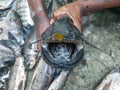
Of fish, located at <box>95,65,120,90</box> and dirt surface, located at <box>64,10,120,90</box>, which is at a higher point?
fish, located at <box>95,65,120,90</box>

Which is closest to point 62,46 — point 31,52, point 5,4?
point 31,52

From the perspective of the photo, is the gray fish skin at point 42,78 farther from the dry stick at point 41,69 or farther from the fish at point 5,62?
the fish at point 5,62

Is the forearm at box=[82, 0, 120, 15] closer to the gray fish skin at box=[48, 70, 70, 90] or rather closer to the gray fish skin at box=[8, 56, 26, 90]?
the gray fish skin at box=[48, 70, 70, 90]

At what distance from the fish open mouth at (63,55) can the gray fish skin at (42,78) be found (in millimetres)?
578

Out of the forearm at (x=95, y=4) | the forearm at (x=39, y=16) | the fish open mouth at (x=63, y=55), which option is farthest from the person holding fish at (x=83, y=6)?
the fish open mouth at (x=63, y=55)

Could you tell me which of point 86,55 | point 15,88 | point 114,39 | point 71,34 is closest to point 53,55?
point 71,34

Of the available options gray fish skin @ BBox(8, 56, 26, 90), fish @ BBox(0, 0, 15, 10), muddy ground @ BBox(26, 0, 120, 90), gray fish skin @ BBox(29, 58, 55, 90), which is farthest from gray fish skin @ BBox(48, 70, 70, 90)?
fish @ BBox(0, 0, 15, 10)

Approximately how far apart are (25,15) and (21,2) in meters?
0.29

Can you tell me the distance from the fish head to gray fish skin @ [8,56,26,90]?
31.3 inches

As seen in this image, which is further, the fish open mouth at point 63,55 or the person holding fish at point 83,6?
the person holding fish at point 83,6

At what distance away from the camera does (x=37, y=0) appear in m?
5.08

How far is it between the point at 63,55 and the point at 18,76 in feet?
3.04

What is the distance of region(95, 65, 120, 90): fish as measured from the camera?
15.3ft

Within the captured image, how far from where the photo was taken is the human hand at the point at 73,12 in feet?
15.1
